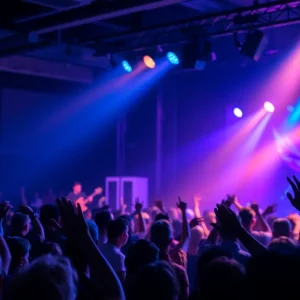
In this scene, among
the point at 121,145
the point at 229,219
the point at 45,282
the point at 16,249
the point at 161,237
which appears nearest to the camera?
the point at 45,282

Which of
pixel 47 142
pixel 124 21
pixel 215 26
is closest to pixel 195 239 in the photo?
pixel 215 26

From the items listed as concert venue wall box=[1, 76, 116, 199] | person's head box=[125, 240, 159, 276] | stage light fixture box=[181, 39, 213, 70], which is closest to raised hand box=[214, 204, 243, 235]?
person's head box=[125, 240, 159, 276]

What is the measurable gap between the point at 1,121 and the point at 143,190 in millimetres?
3481

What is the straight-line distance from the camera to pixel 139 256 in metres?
2.62

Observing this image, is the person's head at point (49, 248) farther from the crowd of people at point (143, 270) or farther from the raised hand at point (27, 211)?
the raised hand at point (27, 211)

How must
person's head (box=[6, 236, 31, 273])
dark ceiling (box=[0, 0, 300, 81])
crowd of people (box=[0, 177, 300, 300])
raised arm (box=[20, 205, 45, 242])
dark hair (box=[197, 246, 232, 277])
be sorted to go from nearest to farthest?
1. crowd of people (box=[0, 177, 300, 300])
2. dark hair (box=[197, 246, 232, 277])
3. person's head (box=[6, 236, 31, 273])
4. raised arm (box=[20, 205, 45, 242])
5. dark ceiling (box=[0, 0, 300, 81])

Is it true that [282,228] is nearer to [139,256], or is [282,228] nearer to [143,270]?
[139,256]

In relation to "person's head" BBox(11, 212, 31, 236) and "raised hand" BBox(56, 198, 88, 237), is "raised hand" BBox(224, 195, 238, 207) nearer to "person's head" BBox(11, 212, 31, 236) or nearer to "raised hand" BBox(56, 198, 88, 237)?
Answer: "person's head" BBox(11, 212, 31, 236)

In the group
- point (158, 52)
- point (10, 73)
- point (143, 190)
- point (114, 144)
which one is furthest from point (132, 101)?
point (158, 52)

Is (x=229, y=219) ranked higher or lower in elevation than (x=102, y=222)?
higher

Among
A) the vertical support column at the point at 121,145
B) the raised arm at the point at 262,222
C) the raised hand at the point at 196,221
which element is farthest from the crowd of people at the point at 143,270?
the vertical support column at the point at 121,145

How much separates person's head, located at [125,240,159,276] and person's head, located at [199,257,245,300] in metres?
1.08

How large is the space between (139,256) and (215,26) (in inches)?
234

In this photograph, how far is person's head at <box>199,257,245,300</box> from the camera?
1467mm
